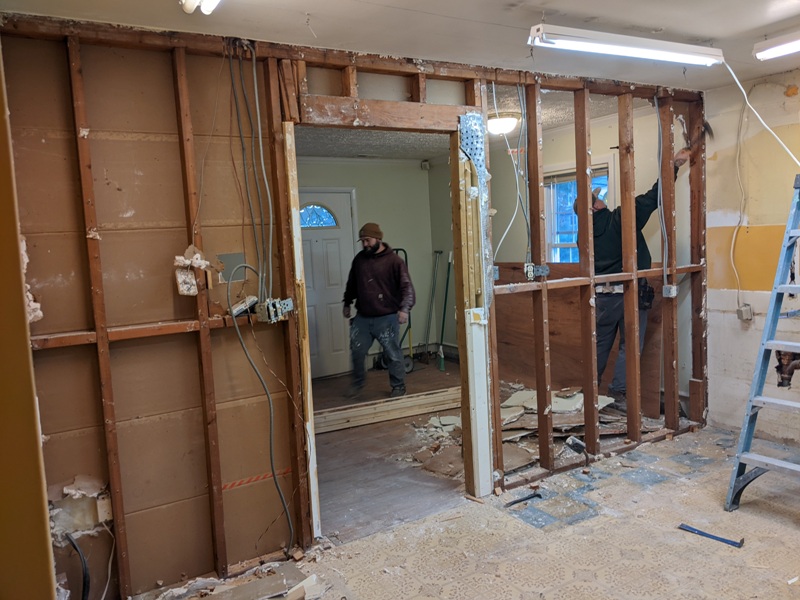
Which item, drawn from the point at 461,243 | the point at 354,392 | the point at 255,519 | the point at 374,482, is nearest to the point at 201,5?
the point at 461,243

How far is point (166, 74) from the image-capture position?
255cm

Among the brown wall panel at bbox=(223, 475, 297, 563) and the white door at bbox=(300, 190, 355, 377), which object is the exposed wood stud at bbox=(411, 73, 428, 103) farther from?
the white door at bbox=(300, 190, 355, 377)

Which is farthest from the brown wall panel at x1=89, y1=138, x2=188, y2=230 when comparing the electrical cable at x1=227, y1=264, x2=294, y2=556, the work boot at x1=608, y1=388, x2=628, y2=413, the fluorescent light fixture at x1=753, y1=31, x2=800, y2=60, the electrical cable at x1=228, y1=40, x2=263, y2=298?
the work boot at x1=608, y1=388, x2=628, y2=413

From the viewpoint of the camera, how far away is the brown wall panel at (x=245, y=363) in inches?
108

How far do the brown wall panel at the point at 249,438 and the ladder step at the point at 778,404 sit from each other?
251 centimetres

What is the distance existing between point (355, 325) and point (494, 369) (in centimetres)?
243

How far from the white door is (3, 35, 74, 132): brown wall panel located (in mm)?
4048

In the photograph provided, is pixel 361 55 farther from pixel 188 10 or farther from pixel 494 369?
pixel 494 369

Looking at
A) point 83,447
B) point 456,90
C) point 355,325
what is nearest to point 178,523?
point 83,447

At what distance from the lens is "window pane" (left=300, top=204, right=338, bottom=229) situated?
21.2 feet

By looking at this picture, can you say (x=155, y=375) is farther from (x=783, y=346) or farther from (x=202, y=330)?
(x=783, y=346)

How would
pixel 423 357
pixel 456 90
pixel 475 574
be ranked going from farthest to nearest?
1. pixel 423 357
2. pixel 456 90
3. pixel 475 574

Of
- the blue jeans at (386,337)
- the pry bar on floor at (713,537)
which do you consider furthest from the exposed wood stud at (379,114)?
the blue jeans at (386,337)

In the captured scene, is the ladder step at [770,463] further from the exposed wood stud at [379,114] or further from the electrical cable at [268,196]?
the electrical cable at [268,196]
